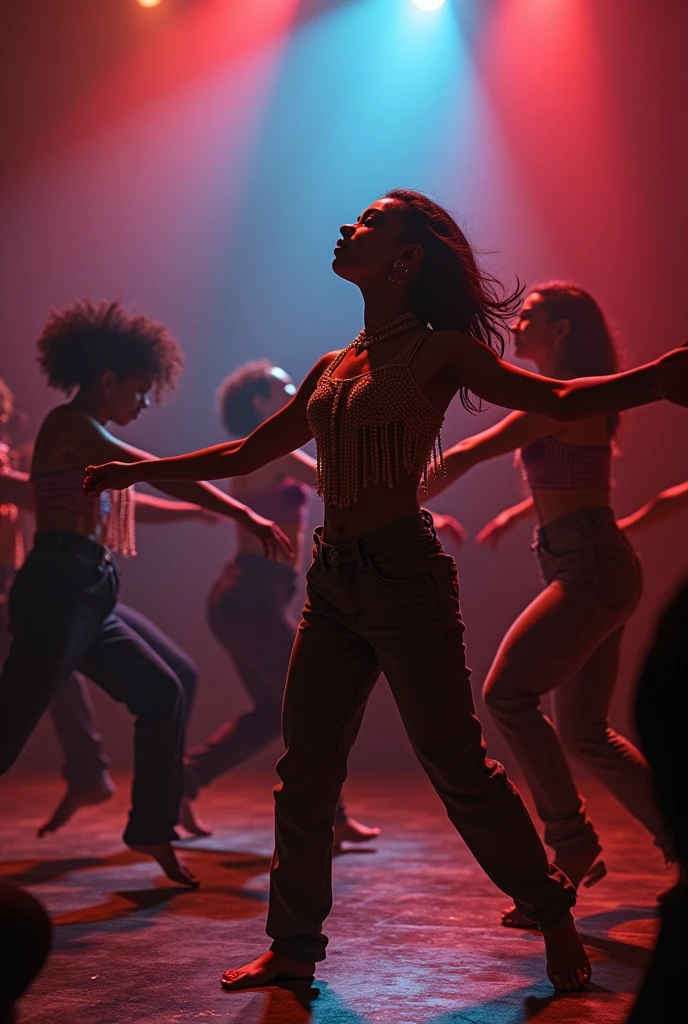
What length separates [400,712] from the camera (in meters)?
2.41

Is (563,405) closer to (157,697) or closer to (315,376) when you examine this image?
(315,376)

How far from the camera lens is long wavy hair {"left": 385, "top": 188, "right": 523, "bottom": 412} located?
260 centimetres

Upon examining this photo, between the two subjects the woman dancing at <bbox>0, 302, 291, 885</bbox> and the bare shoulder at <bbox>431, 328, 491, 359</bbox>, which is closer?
the bare shoulder at <bbox>431, 328, 491, 359</bbox>

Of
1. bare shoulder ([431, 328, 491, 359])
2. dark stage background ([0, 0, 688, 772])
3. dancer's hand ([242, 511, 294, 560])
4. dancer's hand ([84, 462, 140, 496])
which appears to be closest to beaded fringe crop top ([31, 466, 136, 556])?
dancer's hand ([242, 511, 294, 560])

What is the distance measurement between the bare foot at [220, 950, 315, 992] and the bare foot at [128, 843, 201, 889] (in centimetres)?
118

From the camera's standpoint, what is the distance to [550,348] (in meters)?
3.63

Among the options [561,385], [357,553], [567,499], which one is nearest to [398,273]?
[561,385]

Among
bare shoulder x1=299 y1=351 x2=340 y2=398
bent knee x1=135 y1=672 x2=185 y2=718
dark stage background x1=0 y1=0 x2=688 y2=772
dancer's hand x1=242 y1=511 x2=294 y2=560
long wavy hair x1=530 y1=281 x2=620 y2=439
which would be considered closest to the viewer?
bare shoulder x1=299 y1=351 x2=340 y2=398

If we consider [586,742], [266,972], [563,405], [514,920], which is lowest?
[514,920]

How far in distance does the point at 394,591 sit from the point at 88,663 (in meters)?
1.68

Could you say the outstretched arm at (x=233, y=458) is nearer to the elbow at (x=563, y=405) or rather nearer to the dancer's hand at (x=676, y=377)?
the elbow at (x=563, y=405)

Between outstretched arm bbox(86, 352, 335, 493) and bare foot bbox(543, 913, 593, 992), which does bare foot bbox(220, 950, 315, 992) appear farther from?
outstretched arm bbox(86, 352, 335, 493)

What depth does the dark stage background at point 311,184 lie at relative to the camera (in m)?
6.97

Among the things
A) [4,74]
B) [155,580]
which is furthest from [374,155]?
[155,580]
